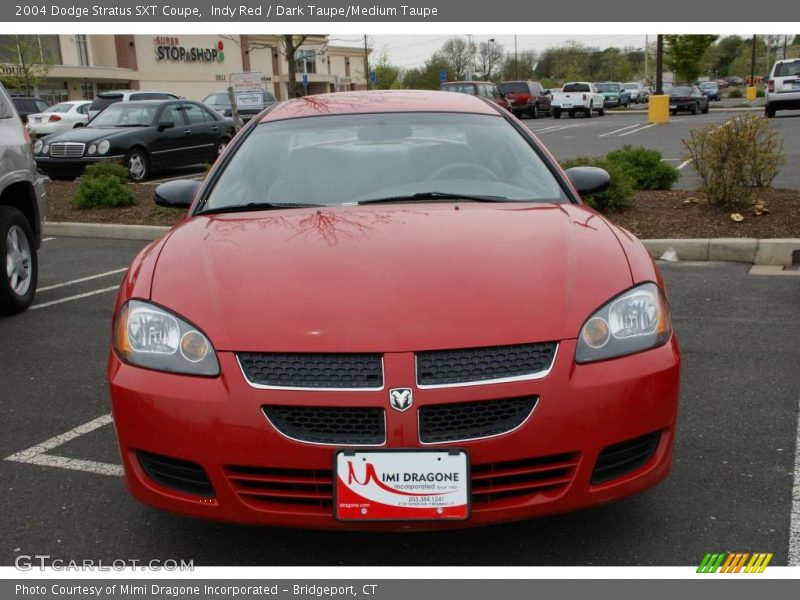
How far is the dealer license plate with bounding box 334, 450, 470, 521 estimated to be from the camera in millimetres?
2318

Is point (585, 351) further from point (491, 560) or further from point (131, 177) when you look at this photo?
point (131, 177)

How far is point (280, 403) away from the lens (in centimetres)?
237

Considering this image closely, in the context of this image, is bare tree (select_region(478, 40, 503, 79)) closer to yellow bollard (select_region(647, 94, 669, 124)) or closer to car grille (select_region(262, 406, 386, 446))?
yellow bollard (select_region(647, 94, 669, 124))

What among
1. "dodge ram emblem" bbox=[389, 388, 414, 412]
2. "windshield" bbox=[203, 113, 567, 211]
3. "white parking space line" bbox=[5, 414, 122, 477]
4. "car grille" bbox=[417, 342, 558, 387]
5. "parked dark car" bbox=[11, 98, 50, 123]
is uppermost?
"parked dark car" bbox=[11, 98, 50, 123]

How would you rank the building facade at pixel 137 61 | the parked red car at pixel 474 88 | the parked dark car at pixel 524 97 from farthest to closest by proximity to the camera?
the building facade at pixel 137 61, the parked dark car at pixel 524 97, the parked red car at pixel 474 88

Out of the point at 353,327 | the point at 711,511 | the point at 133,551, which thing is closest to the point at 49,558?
the point at 133,551

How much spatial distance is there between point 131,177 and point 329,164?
11.3 m

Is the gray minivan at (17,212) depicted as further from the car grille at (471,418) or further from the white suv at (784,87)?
the white suv at (784,87)

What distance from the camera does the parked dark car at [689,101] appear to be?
1425 inches

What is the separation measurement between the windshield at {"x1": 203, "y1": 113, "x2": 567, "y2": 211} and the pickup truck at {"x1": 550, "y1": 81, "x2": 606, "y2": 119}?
1320 inches

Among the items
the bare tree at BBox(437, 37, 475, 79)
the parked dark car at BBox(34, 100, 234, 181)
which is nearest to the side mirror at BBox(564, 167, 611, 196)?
the parked dark car at BBox(34, 100, 234, 181)

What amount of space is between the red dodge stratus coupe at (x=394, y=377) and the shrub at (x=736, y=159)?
5.58 meters

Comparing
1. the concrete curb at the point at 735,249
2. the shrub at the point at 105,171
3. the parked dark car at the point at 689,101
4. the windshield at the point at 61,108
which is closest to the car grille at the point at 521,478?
the concrete curb at the point at 735,249

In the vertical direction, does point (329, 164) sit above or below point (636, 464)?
above
